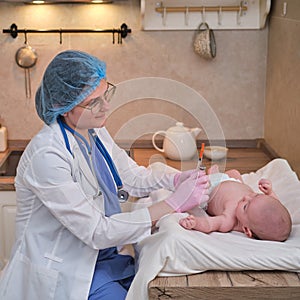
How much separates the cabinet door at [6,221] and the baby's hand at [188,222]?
1.07 m

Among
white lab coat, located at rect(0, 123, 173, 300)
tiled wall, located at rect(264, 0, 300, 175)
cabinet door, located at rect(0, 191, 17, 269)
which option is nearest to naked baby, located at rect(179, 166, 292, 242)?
white lab coat, located at rect(0, 123, 173, 300)

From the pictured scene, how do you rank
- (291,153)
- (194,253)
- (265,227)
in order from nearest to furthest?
1. (194,253)
2. (265,227)
3. (291,153)

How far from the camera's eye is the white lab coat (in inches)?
63.7

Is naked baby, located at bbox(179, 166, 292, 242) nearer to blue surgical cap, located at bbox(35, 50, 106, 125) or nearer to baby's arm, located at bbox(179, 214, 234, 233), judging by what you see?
baby's arm, located at bbox(179, 214, 234, 233)

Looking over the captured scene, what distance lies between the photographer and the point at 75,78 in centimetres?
165

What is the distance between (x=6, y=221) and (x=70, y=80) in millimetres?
1056

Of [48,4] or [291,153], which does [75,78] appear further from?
[48,4]

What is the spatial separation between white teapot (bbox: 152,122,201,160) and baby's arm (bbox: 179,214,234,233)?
307 mm

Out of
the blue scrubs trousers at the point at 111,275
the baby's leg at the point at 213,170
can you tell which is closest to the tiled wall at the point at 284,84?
the baby's leg at the point at 213,170

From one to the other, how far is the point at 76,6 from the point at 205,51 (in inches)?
25.2

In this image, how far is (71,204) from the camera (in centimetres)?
161

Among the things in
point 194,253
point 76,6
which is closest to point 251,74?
point 76,6

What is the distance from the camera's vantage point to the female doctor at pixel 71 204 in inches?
64.0

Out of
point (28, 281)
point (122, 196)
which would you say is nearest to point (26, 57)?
point (122, 196)
